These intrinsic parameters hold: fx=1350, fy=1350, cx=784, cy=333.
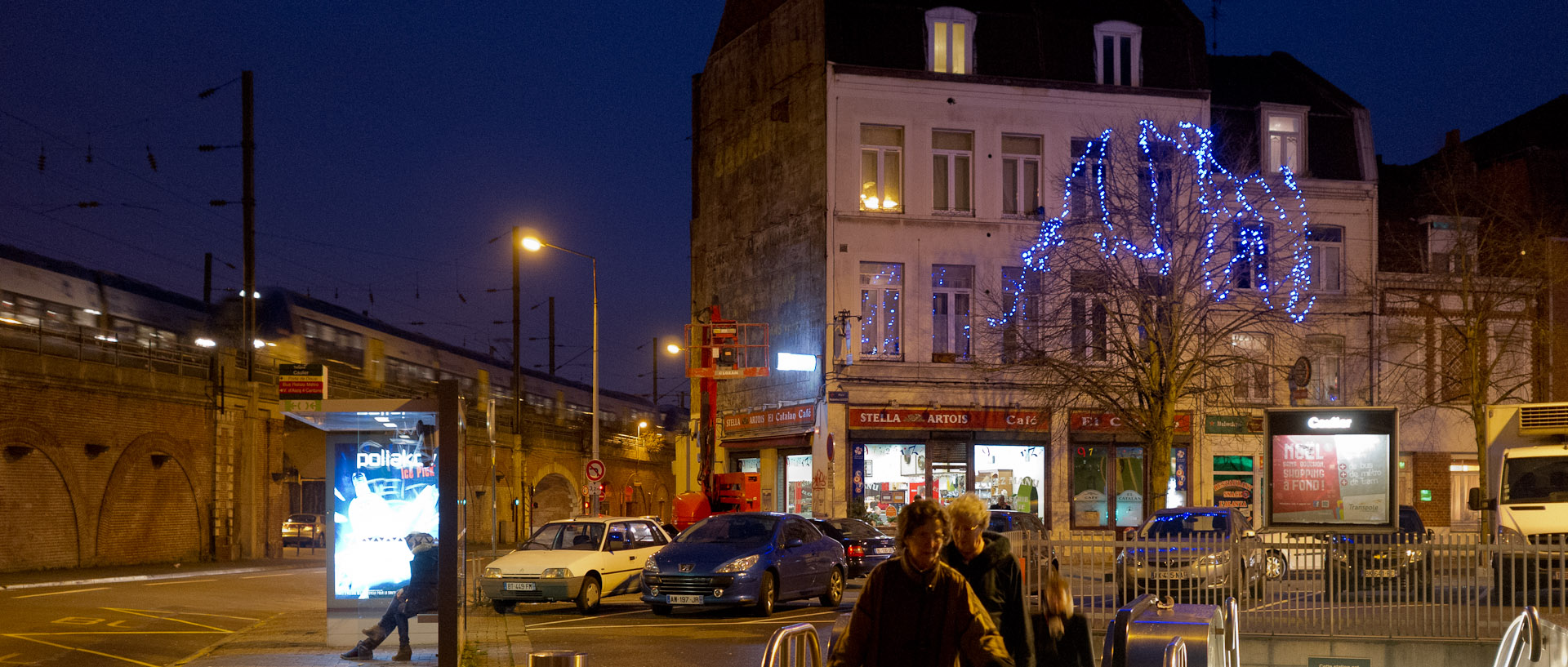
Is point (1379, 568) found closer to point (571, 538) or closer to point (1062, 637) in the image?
point (1062, 637)

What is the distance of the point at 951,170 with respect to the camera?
109 ft

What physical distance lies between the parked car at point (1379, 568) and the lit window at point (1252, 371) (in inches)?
726

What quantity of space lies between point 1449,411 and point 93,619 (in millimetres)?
31217

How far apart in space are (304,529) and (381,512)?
38.2 meters

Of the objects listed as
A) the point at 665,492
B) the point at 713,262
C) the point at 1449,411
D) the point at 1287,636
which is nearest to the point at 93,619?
the point at 1287,636

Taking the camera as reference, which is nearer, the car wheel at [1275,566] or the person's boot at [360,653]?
the person's boot at [360,653]

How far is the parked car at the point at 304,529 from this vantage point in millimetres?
50031

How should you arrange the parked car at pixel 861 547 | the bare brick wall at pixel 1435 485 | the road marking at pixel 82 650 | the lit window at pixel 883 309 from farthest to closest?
the bare brick wall at pixel 1435 485 → the lit window at pixel 883 309 → the parked car at pixel 861 547 → the road marking at pixel 82 650

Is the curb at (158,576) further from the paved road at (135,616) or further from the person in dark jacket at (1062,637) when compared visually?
the person in dark jacket at (1062,637)

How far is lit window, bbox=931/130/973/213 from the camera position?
33.1 metres

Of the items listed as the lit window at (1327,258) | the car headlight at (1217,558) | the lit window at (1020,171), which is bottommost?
the car headlight at (1217,558)

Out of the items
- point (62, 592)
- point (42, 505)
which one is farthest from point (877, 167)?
point (42, 505)

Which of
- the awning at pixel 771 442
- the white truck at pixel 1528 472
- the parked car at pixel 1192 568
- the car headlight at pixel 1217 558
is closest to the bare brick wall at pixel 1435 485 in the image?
the white truck at pixel 1528 472

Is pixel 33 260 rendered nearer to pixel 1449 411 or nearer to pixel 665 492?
pixel 1449 411
